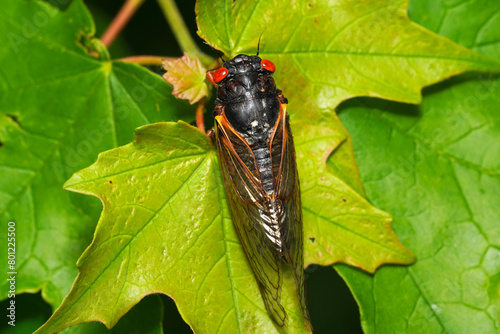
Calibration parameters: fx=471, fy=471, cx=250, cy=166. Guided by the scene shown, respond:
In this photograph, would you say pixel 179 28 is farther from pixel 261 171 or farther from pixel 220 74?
pixel 261 171

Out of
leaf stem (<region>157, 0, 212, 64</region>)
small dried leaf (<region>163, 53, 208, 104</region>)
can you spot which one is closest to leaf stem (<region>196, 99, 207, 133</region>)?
small dried leaf (<region>163, 53, 208, 104</region>)

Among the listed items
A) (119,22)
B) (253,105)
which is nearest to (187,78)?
(253,105)

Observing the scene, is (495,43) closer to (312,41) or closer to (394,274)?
(312,41)

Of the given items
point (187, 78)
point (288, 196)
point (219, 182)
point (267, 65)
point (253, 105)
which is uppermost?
point (187, 78)

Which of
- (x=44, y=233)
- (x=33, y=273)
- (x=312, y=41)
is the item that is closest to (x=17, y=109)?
(x=44, y=233)

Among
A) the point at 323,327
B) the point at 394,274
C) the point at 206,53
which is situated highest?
→ the point at 206,53

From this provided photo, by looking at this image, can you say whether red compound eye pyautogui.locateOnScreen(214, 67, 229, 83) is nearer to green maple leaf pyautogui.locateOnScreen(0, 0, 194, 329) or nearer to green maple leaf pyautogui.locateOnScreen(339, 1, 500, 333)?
green maple leaf pyautogui.locateOnScreen(0, 0, 194, 329)
